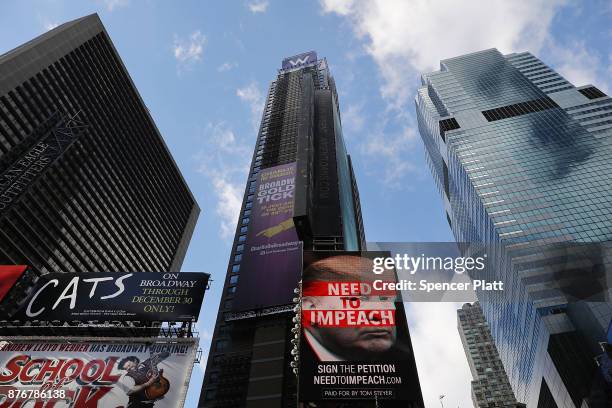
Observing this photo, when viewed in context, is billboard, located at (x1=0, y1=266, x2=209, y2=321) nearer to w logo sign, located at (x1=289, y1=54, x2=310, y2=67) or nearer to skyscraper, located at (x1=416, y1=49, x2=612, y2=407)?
skyscraper, located at (x1=416, y1=49, x2=612, y2=407)

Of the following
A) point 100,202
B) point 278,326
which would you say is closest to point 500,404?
point 278,326

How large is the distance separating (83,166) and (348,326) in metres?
81.3

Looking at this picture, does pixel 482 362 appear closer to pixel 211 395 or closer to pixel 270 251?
pixel 270 251

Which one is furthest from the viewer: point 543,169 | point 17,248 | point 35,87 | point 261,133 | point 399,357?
point 261,133

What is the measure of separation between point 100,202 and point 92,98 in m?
22.5

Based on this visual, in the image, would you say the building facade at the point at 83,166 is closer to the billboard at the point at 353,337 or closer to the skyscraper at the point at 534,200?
the billboard at the point at 353,337

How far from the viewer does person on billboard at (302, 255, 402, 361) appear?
27219 mm

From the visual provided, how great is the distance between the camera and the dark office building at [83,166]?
232 ft

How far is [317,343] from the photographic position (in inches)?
1091

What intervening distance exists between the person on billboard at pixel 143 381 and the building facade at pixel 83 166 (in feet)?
111

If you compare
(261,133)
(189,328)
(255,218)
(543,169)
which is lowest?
(189,328)

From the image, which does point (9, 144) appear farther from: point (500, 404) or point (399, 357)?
point (500, 404)

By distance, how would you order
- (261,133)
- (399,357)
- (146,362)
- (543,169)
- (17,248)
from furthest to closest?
1. (261,133)
2. (543,169)
3. (17,248)
4. (399,357)
5. (146,362)

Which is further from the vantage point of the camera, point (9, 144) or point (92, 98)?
point (92, 98)
